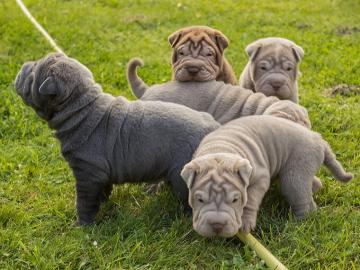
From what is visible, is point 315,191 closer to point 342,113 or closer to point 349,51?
point 342,113

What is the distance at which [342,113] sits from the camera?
23.7ft

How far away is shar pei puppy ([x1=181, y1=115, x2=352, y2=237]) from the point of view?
414 centimetres

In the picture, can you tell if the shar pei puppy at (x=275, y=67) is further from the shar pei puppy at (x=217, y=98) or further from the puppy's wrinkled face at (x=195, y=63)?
the puppy's wrinkled face at (x=195, y=63)

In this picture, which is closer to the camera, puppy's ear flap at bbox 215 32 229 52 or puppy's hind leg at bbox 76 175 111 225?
puppy's hind leg at bbox 76 175 111 225

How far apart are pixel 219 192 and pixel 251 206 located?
458 mm

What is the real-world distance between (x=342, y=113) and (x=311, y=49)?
10.3 feet

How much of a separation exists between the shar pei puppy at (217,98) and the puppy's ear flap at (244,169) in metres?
1.45

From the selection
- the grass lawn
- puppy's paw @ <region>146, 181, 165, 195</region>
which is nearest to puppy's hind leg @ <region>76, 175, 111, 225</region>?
the grass lawn

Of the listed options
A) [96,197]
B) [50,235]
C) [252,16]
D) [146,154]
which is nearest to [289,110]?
[146,154]

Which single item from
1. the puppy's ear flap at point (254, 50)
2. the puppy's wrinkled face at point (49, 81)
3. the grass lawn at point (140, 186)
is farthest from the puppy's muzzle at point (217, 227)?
the puppy's ear flap at point (254, 50)

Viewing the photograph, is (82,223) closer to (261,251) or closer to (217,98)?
(261,251)

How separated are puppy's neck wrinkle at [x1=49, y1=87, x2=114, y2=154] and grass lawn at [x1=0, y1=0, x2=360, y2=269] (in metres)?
0.71

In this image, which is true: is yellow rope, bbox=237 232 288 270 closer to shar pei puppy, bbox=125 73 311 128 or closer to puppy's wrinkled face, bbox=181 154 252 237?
puppy's wrinkled face, bbox=181 154 252 237

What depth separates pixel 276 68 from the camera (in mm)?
6305
